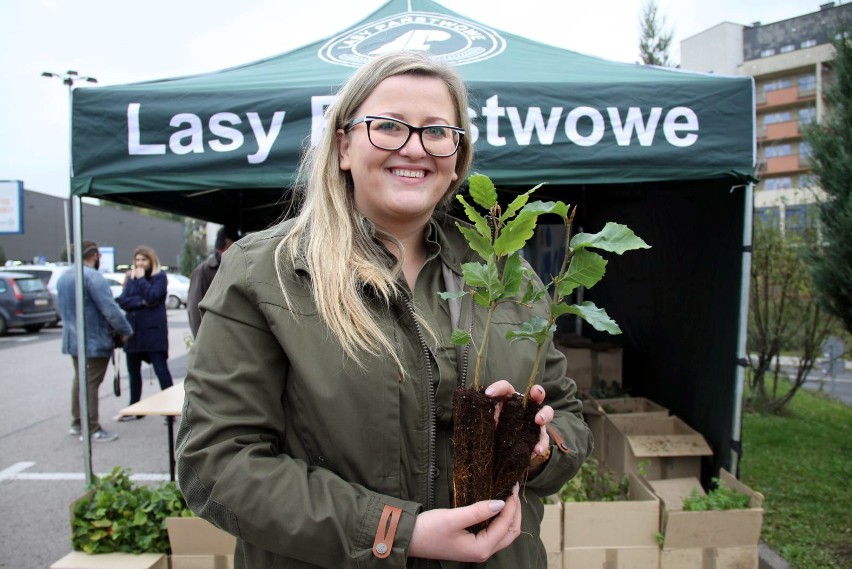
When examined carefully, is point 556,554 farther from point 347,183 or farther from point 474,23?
point 474,23

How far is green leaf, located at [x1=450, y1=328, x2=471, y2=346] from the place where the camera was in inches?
42.2

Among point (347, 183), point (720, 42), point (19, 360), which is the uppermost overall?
point (720, 42)

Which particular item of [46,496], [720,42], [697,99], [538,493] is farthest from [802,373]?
[720,42]

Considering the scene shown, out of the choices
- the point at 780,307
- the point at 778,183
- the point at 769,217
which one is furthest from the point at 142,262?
the point at 778,183

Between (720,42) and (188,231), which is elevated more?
(720,42)

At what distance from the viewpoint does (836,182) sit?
4.20m

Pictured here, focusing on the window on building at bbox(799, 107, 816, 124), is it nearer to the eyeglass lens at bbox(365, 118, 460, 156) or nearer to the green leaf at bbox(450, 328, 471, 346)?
the eyeglass lens at bbox(365, 118, 460, 156)

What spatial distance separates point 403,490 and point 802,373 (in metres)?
6.81

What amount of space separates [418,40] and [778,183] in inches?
1905

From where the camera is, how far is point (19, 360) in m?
10.2

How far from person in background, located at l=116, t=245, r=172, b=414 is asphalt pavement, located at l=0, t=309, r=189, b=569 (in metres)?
0.58

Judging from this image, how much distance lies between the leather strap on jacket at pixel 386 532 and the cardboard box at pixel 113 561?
2.02m

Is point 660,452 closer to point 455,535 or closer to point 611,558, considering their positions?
point 611,558

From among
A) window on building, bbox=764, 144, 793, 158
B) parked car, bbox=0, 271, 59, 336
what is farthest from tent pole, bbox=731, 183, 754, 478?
window on building, bbox=764, 144, 793, 158
